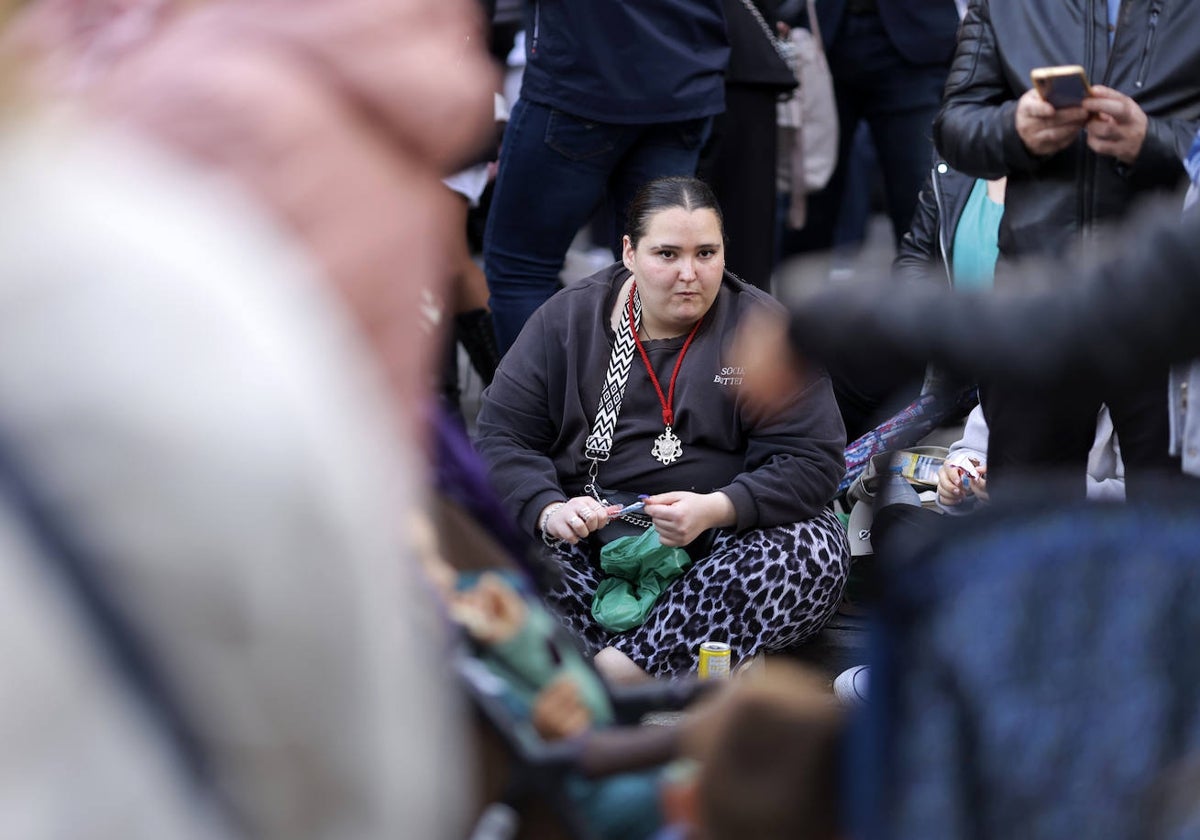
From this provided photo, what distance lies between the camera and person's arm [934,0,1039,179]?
9.18 ft

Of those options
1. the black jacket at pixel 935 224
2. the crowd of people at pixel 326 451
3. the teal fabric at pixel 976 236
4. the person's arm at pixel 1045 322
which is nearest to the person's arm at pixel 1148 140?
the crowd of people at pixel 326 451

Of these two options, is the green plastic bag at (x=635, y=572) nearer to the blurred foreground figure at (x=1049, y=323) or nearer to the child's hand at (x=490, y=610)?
the child's hand at (x=490, y=610)

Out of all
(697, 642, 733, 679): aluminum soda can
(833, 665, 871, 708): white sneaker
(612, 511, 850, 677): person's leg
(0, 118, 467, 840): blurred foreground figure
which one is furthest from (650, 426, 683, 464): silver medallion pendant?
(0, 118, 467, 840): blurred foreground figure

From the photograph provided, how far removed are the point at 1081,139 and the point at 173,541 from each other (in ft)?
7.88

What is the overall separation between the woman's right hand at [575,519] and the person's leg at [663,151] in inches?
36.7

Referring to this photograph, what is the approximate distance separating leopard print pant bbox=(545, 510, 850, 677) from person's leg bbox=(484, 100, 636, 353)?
870 millimetres

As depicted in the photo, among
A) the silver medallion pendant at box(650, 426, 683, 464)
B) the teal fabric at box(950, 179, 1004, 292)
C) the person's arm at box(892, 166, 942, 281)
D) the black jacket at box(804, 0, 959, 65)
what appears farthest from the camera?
the black jacket at box(804, 0, 959, 65)

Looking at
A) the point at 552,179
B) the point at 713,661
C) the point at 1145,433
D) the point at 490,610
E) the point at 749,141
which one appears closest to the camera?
the point at 490,610

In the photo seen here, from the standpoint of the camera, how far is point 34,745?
653mm

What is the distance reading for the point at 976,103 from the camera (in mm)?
2926

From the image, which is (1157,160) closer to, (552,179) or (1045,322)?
(552,179)

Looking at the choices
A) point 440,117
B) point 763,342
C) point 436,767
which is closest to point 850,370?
point 763,342

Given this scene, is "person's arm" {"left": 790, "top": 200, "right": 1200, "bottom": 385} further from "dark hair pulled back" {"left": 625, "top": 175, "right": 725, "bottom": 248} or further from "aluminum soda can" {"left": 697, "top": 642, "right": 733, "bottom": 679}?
"dark hair pulled back" {"left": 625, "top": 175, "right": 725, "bottom": 248}

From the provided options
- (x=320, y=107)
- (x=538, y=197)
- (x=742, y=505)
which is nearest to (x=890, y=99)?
(x=538, y=197)
